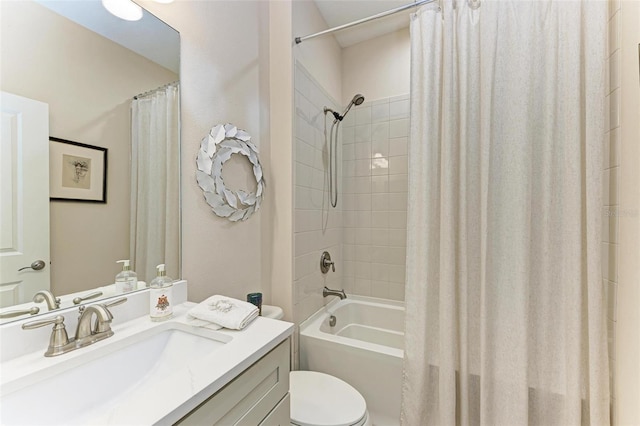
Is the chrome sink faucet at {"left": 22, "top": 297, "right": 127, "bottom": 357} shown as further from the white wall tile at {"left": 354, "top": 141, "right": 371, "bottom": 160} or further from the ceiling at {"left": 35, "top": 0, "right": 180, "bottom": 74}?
the white wall tile at {"left": 354, "top": 141, "right": 371, "bottom": 160}

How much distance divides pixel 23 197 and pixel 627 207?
6.20 feet

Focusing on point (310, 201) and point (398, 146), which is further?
point (398, 146)

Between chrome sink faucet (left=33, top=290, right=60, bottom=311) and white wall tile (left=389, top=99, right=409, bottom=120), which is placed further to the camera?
white wall tile (left=389, top=99, right=409, bottom=120)

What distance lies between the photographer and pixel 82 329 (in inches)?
29.2

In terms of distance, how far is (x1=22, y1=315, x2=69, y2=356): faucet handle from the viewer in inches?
26.3

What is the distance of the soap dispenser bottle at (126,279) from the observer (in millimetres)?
917

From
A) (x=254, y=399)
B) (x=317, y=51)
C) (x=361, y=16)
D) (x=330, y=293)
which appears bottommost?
(x=330, y=293)

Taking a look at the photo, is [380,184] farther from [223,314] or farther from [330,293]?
[223,314]

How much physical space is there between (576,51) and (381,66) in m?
1.48

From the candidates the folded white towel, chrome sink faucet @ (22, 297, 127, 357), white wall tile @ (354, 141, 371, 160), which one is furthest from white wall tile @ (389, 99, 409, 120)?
chrome sink faucet @ (22, 297, 127, 357)

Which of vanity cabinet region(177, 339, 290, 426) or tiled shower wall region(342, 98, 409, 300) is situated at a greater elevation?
tiled shower wall region(342, 98, 409, 300)

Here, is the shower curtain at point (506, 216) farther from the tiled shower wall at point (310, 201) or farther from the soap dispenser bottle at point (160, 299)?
the soap dispenser bottle at point (160, 299)

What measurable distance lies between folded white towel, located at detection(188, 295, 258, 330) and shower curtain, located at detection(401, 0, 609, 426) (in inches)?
32.0

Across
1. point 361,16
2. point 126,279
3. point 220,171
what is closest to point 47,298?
point 126,279
